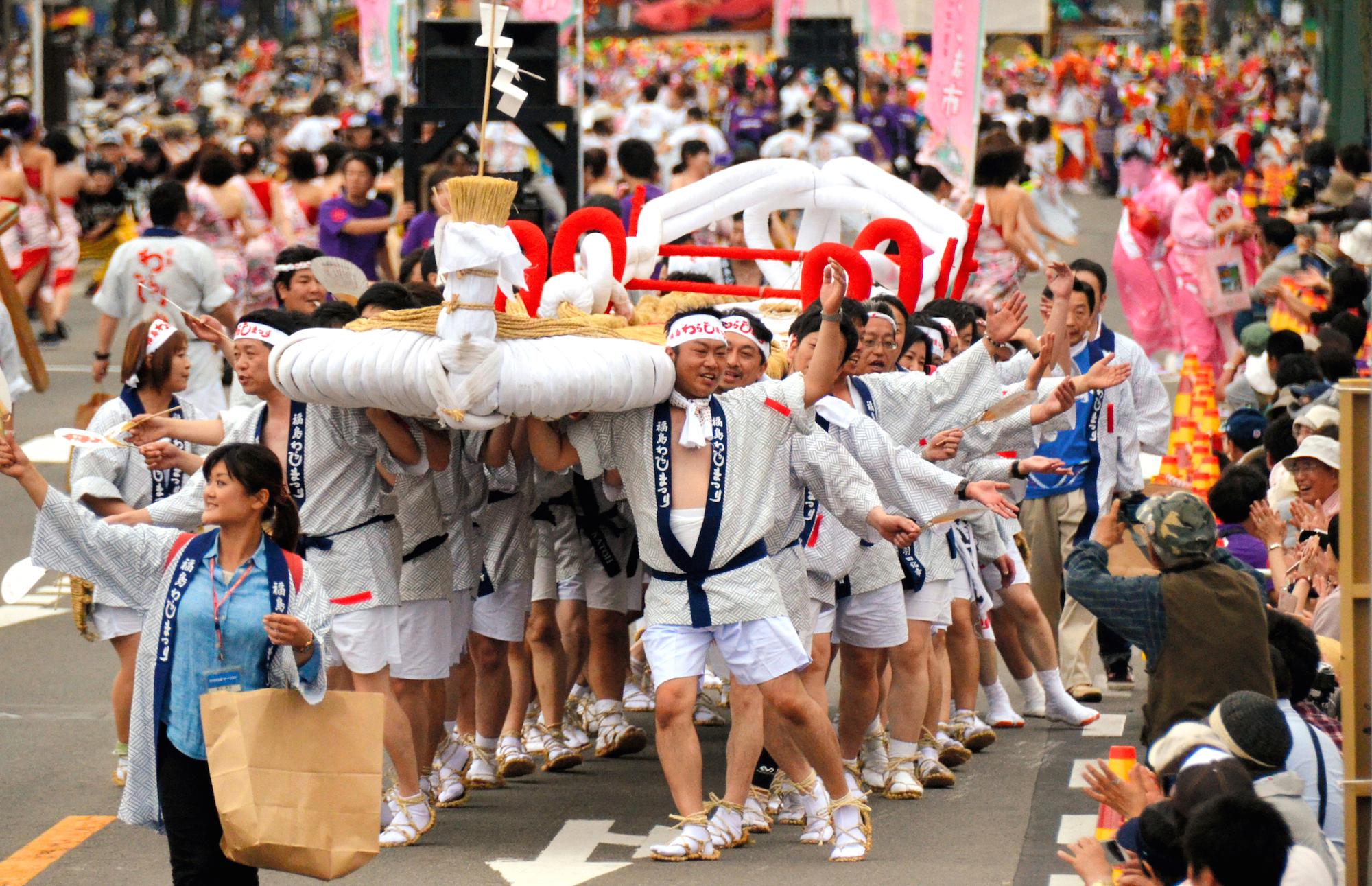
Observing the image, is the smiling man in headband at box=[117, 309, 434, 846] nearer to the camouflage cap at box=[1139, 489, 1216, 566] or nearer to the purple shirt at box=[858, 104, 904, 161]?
the camouflage cap at box=[1139, 489, 1216, 566]

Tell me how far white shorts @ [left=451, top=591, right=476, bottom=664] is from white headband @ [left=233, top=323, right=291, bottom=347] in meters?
1.14

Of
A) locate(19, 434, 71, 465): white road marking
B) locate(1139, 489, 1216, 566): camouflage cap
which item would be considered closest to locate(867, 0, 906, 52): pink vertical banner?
locate(19, 434, 71, 465): white road marking

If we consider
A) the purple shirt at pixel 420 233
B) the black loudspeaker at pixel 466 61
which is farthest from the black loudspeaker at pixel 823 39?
the purple shirt at pixel 420 233

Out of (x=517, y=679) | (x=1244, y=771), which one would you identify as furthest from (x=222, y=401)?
(x=1244, y=771)

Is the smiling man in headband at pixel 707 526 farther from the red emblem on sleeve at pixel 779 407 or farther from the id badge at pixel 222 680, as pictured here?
the id badge at pixel 222 680

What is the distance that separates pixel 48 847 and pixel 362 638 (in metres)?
1.31

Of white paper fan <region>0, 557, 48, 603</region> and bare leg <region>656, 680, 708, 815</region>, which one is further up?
white paper fan <region>0, 557, 48, 603</region>

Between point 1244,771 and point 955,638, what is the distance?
11.1ft

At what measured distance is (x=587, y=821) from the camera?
6.45 meters

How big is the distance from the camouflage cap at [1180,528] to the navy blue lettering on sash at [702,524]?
1333mm

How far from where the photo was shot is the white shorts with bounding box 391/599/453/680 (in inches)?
247

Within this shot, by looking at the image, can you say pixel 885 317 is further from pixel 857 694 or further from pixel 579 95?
pixel 579 95

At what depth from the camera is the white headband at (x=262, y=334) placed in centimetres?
607

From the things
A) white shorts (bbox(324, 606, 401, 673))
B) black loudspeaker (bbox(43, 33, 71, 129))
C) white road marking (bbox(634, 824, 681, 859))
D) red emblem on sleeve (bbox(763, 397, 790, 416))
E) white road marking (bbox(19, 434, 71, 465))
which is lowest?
white road marking (bbox(19, 434, 71, 465))
